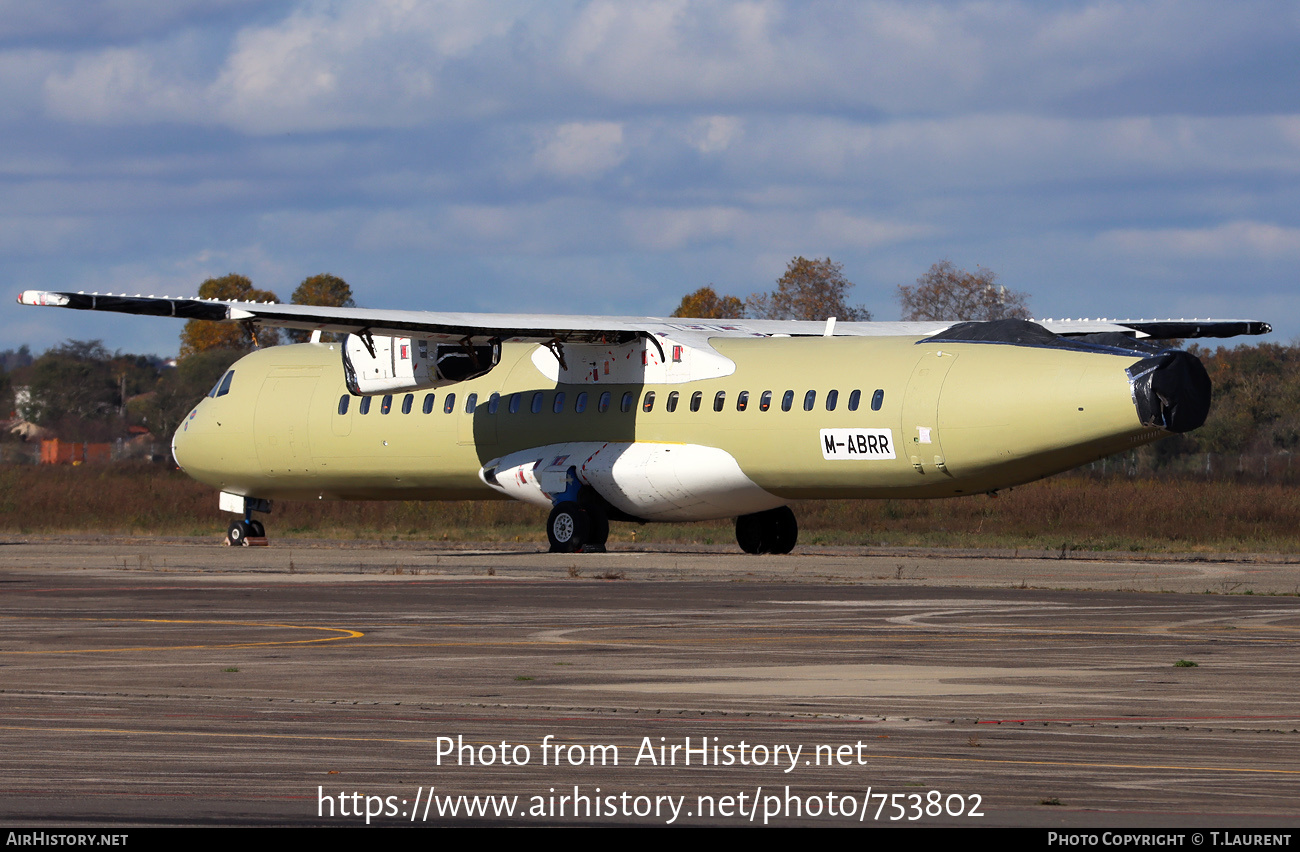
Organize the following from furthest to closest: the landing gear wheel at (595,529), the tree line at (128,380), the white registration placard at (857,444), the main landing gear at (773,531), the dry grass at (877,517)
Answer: the tree line at (128,380), the dry grass at (877,517), the main landing gear at (773,531), the landing gear wheel at (595,529), the white registration placard at (857,444)

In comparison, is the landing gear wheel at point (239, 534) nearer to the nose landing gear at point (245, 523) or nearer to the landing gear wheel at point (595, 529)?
the nose landing gear at point (245, 523)

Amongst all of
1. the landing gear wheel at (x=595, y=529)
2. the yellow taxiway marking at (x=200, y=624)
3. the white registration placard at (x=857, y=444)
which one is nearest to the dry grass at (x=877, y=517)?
the white registration placard at (x=857, y=444)

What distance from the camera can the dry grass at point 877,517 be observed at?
38.4 m

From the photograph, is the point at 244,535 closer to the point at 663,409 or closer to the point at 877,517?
the point at 663,409

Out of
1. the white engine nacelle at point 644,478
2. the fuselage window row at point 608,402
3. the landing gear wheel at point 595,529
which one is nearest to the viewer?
the fuselage window row at point 608,402

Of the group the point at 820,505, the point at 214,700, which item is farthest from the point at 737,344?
the point at 214,700

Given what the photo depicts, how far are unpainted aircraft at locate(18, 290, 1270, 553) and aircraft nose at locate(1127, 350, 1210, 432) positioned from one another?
2cm

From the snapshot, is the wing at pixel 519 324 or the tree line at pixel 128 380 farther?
the tree line at pixel 128 380

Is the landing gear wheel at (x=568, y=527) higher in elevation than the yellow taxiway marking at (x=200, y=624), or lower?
higher

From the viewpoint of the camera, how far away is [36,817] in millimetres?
8109

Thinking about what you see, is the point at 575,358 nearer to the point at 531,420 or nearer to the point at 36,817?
the point at 531,420

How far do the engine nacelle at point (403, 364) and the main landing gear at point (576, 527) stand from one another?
2.94m

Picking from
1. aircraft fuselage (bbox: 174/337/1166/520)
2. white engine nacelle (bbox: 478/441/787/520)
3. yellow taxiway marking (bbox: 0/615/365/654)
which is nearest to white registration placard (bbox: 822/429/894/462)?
aircraft fuselage (bbox: 174/337/1166/520)
